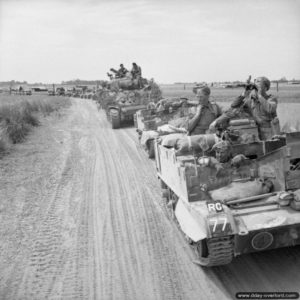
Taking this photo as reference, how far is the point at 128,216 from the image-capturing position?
791 cm

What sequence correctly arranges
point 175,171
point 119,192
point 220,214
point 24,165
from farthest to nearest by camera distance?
point 24,165 < point 119,192 < point 175,171 < point 220,214

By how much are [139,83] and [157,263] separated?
1807 centimetres

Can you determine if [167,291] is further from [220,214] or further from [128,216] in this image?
[128,216]

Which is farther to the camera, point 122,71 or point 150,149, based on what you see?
point 122,71

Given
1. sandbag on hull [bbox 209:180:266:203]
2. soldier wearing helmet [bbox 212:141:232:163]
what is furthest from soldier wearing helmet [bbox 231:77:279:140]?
sandbag on hull [bbox 209:180:266:203]

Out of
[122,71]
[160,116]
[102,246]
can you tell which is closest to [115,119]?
[160,116]

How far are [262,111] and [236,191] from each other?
199 cm

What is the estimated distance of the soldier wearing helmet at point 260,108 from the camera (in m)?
6.95

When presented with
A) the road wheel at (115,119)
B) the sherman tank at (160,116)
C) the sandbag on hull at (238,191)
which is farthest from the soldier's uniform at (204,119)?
the road wheel at (115,119)

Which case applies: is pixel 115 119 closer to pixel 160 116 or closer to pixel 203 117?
pixel 160 116

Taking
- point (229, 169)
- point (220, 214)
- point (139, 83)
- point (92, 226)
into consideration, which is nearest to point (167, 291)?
point (220, 214)

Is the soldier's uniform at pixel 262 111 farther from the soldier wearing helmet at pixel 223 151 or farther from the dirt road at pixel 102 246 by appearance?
the dirt road at pixel 102 246

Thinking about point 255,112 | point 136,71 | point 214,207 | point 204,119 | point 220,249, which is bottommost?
point 220,249

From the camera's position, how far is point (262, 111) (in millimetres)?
6988
